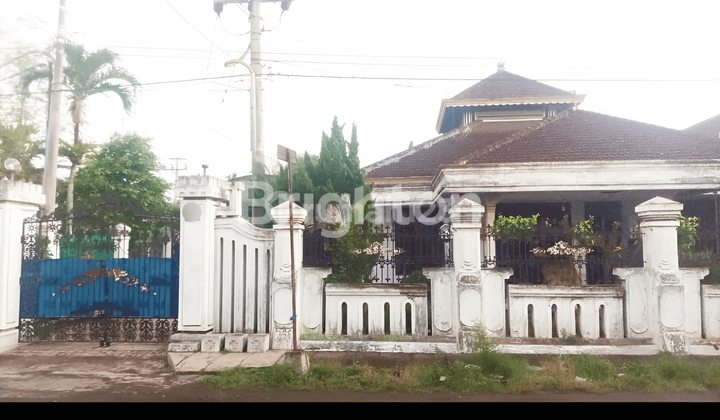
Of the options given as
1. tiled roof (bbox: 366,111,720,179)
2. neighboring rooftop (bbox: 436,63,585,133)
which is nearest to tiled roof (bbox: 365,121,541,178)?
neighboring rooftop (bbox: 436,63,585,133)

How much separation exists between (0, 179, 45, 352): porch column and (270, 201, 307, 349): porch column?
4135mm

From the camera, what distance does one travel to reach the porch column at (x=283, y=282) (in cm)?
671

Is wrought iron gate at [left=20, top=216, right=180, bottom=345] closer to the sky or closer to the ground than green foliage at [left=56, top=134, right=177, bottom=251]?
closer to the ground

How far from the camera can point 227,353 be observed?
6.59 m

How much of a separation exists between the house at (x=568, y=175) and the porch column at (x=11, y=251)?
20.9 ft

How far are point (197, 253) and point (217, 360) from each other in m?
1.56

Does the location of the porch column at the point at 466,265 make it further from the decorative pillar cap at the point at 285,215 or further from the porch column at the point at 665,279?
the porch column at the point at 665,279

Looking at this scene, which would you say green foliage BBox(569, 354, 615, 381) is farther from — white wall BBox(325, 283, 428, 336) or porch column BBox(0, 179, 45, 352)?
porch column BBox(0, 179, 45, 352)

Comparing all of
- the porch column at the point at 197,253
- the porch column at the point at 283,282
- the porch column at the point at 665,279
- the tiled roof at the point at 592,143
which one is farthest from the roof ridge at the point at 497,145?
the porch column at the point at 197,253

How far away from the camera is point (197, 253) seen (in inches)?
271

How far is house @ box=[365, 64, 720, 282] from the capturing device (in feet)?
31.5

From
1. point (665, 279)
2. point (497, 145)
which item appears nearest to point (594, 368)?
point (665, 279)
